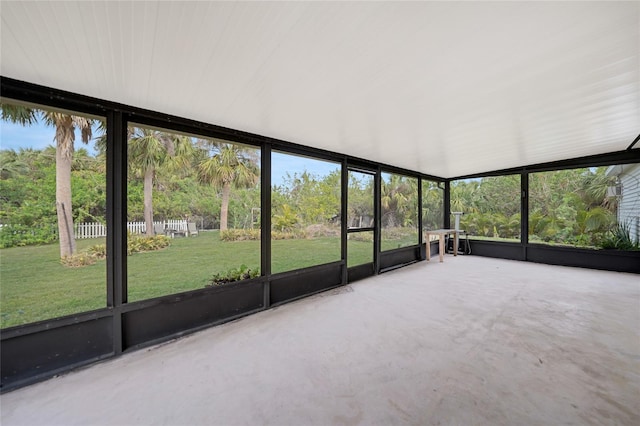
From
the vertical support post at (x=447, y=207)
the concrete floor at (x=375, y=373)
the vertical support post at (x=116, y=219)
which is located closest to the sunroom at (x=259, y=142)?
the vertical support post at (x=116, y=219)

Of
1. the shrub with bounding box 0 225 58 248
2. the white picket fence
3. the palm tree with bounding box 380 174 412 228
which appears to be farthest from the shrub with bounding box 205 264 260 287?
the palm tree with bounding box 380 174 412 228

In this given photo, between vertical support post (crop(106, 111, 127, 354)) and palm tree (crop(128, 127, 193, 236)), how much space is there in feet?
5.58

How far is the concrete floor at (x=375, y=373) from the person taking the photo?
1577 millimetres

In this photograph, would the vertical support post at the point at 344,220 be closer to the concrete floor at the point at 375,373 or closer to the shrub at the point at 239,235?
the concrete floor at the point at 375,373

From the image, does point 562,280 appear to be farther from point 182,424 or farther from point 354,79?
point 182,424

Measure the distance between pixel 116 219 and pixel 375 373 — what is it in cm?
261

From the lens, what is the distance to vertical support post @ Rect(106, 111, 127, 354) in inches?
87.1

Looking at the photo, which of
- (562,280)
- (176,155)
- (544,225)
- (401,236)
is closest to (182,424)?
(176,155)

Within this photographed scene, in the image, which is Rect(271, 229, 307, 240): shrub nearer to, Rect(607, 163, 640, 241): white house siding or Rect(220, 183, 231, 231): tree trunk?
Rect(220, 183, 231, 231): tree trunk

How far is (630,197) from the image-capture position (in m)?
5.45

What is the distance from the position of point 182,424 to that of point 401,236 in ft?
18.0

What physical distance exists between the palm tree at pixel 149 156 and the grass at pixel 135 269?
845 millimetres

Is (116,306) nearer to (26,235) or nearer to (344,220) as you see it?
(26,235)

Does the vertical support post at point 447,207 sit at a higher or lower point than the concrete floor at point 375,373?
higher
